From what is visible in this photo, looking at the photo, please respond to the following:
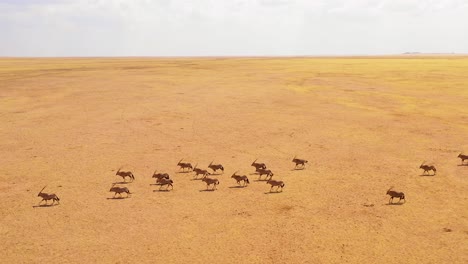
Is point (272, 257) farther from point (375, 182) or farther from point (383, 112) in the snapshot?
point (383, 112)

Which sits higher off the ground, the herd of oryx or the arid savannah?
the herd of oryx

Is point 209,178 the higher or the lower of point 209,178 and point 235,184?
the higher

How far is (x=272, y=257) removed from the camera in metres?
11.3

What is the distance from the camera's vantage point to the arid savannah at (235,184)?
1189cm

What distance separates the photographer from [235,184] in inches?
672

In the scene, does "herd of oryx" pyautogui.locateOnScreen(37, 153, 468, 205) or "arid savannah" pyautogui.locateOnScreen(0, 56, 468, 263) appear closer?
"arid savannah" pyautogui.locateOnScreen(0, 56, 468, 263)

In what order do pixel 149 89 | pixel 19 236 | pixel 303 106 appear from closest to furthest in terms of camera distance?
pixel 19 236
pixel 303 106
pixel 149 89

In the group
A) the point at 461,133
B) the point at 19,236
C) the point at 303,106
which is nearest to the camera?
the point at 19,236

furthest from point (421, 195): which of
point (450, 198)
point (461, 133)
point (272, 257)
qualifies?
point (461, 133)

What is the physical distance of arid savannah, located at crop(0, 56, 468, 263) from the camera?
11.9m

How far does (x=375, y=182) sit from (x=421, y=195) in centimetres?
188

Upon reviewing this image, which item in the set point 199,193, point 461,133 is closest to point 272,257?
point 199,193

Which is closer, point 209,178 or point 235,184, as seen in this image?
point 209,178

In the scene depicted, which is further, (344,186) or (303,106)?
(303,106)
